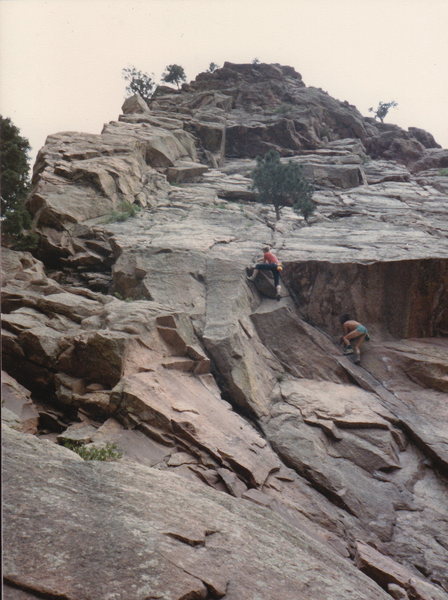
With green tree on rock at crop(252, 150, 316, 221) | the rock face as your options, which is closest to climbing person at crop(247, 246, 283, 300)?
the rock face

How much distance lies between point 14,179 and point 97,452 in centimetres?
1342

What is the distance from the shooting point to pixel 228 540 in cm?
664

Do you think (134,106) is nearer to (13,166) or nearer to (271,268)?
(13,166)

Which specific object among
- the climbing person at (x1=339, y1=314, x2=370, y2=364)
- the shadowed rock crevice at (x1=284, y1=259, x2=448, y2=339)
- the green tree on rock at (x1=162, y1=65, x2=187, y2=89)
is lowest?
the climbing person at (x1=339, y1=314, x2=370, y2=364)

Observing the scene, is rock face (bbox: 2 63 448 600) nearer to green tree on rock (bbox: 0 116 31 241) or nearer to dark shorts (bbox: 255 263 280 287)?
dark shorts (bbox: 255 263 280 287)

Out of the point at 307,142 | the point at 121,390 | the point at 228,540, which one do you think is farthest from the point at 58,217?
the point at 307,142

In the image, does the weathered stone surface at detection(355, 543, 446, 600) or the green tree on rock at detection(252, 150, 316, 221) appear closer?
the weathered stone surface at detection(355, 543, 446, 600)

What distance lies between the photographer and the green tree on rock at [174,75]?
59750mm

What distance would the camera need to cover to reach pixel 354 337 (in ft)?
56.2

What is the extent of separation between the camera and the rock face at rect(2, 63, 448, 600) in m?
5.99

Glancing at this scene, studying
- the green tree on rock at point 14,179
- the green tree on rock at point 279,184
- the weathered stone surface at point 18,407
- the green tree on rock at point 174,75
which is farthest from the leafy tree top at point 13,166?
the green tree on rock at point 174,75

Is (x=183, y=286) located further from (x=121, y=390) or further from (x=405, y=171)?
(x=405, y=171)

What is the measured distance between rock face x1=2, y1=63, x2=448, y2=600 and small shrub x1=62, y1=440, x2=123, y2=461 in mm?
277

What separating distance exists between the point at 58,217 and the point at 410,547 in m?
18.3
